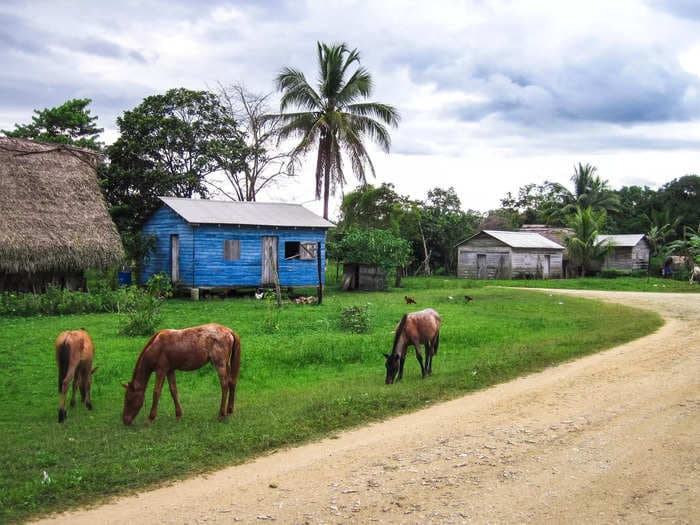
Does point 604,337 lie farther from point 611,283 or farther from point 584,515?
point 611,283

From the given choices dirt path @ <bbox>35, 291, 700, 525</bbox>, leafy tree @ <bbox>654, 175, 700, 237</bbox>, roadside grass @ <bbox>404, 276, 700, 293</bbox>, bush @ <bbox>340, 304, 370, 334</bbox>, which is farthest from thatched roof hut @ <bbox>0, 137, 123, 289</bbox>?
leafy tree @ <bbox>654, 175, 700, 237</bbox>

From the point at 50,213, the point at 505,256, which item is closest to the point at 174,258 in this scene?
the point at 50,213

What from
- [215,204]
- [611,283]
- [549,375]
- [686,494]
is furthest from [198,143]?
[686,494]

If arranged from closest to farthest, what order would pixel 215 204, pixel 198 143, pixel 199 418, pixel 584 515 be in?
pixel 584 515, pixel 199 418, pixel 215 204, pixel 198 143

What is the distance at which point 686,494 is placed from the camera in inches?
218

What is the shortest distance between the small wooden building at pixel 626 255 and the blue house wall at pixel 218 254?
2454 cm

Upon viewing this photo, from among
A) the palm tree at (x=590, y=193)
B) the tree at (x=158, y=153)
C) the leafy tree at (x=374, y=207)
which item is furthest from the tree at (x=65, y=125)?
the palm tree at (x=590, y=193)

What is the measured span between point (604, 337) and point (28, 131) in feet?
101

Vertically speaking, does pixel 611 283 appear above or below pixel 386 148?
below

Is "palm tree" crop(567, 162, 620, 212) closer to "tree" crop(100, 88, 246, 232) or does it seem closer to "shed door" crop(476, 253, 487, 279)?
"shed door" crop(476, 253, 487, 279)

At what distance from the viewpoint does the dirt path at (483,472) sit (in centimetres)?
526

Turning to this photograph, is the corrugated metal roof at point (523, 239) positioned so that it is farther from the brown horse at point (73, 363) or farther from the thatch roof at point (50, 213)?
the brown horse at point (73, 363)

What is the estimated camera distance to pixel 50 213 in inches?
881

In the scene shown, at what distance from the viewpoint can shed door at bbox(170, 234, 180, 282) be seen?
26.1 metres
